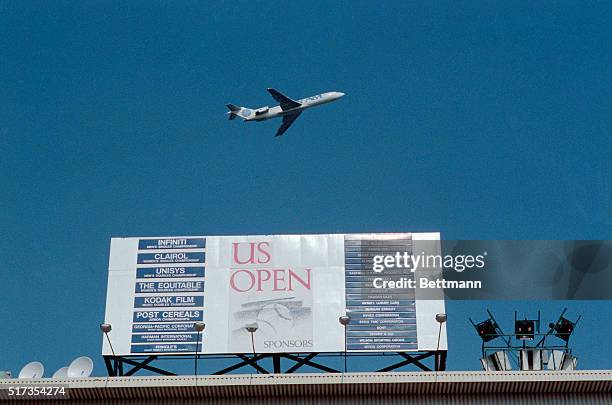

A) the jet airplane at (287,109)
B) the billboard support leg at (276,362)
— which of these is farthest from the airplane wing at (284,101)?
the billboard support leg at (276,362)

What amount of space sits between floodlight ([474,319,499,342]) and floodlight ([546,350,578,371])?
249cm

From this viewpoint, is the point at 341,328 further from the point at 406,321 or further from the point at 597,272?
the point at 597,272

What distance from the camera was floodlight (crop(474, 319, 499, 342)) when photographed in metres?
42.0

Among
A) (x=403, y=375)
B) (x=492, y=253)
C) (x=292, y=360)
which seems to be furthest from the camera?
(x=492, y=253)

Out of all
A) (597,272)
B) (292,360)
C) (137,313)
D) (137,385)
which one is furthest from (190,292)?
(597,272)

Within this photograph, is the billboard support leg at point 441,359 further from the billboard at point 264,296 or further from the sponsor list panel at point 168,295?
the sponsor list panel at point 168,295

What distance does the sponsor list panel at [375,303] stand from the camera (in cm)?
4378

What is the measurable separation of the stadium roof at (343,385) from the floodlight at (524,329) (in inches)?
175

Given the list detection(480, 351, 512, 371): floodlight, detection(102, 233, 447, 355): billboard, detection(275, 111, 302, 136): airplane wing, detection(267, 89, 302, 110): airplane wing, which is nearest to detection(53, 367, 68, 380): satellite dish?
detection(102, 233, 447, 355): billboard

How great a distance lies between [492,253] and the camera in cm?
4756

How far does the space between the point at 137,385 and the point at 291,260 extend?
10954 mm

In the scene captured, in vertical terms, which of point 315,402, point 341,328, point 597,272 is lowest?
point 315,402

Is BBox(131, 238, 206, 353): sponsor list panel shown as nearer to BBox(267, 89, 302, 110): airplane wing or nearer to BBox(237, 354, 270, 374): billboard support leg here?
BBox(237, 354, 270, 374): billboard support leg

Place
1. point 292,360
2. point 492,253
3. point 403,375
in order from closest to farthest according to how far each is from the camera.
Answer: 1. point 403,375
2. point 292,360
3. point 492,253
